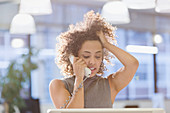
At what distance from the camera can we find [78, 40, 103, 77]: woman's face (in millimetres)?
1985

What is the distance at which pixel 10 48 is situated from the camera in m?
6.84

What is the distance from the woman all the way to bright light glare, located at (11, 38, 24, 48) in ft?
15.7

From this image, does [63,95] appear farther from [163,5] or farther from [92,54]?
[163,5]

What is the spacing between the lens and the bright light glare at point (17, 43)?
6.86 metres

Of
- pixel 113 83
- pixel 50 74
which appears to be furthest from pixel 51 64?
pixel 113 83

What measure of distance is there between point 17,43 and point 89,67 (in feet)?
16.7

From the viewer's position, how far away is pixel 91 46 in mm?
2025

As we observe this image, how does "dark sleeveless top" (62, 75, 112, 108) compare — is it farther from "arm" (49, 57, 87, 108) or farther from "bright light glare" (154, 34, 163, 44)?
"bright light glare" (154, 34, 163, 44)

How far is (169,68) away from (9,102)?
15.7 feet

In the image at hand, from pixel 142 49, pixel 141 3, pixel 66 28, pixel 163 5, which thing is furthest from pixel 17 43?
pixel 163 5

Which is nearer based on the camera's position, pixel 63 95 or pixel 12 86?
pixel 63 95

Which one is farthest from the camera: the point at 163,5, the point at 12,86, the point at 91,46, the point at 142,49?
the point at 142,49

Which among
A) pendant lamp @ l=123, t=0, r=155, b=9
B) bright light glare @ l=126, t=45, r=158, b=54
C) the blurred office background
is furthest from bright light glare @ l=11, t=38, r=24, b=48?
pendant lamp @ l=123, t=0, r=155, b=9

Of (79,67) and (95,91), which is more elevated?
(79,67)
